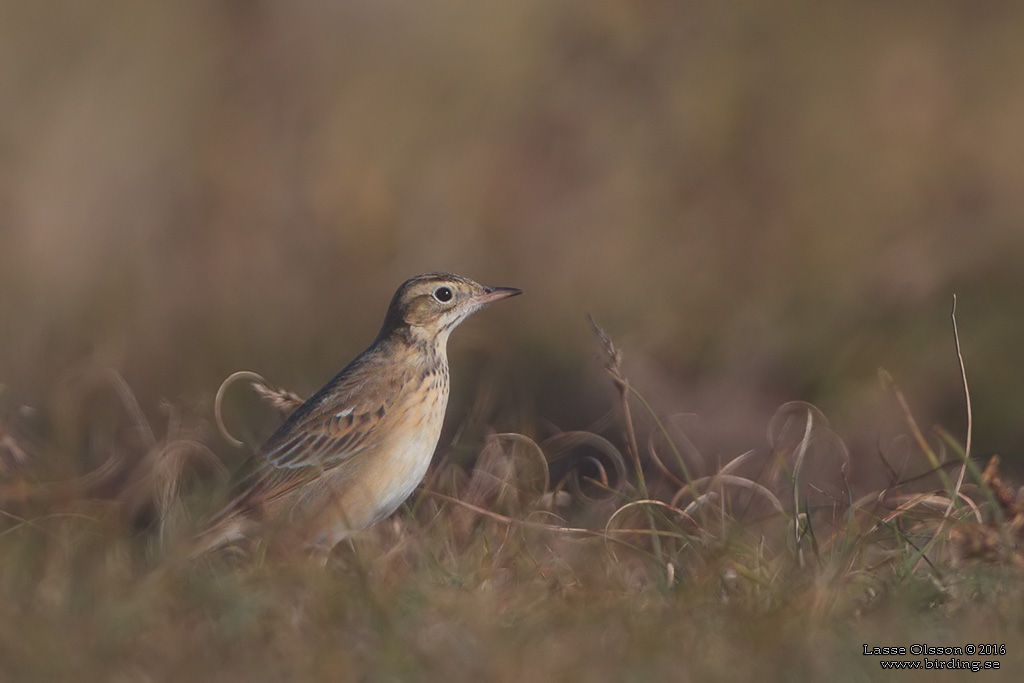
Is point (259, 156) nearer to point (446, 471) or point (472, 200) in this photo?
point (472, 200)

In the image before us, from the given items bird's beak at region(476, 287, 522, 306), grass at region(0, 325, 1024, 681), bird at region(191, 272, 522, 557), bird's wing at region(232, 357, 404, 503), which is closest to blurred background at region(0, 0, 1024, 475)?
bird's beak at region(476, 287, 522, 306)

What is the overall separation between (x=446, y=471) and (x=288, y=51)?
751 centimetres

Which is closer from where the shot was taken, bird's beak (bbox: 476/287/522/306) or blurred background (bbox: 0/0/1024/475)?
bird's beak (bbox: 476/287/522/306)

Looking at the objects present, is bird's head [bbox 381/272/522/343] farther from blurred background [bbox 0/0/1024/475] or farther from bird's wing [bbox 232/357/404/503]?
blurred background [bbox 0/0/1024/475]

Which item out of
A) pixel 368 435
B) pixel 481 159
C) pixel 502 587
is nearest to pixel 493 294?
pixel 368 435

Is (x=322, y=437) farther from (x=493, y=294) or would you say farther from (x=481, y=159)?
(x=481, y=159)

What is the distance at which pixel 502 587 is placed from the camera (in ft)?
15.9

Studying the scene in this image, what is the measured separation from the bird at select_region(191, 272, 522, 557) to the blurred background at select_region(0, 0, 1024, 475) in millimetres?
3905

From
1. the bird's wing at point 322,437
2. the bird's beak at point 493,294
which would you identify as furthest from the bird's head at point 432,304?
the bird's wing at point 322,437

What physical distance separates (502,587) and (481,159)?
322 inches

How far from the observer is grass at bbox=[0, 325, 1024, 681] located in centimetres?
396

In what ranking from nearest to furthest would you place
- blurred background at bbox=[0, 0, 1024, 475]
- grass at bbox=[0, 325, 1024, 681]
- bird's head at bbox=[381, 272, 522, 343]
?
grass at bbox=[0, 325, 1024, 681] → bird's head at bbox=[381, 272, 522, 343] → blurred background at bbox=[0, 0, 1024, 475]

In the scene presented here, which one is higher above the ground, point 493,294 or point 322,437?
point 493,294

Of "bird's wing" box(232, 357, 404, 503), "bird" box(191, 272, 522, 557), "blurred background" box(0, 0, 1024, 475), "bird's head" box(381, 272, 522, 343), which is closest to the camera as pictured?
"bird" box(191, 272, 522, 557)
